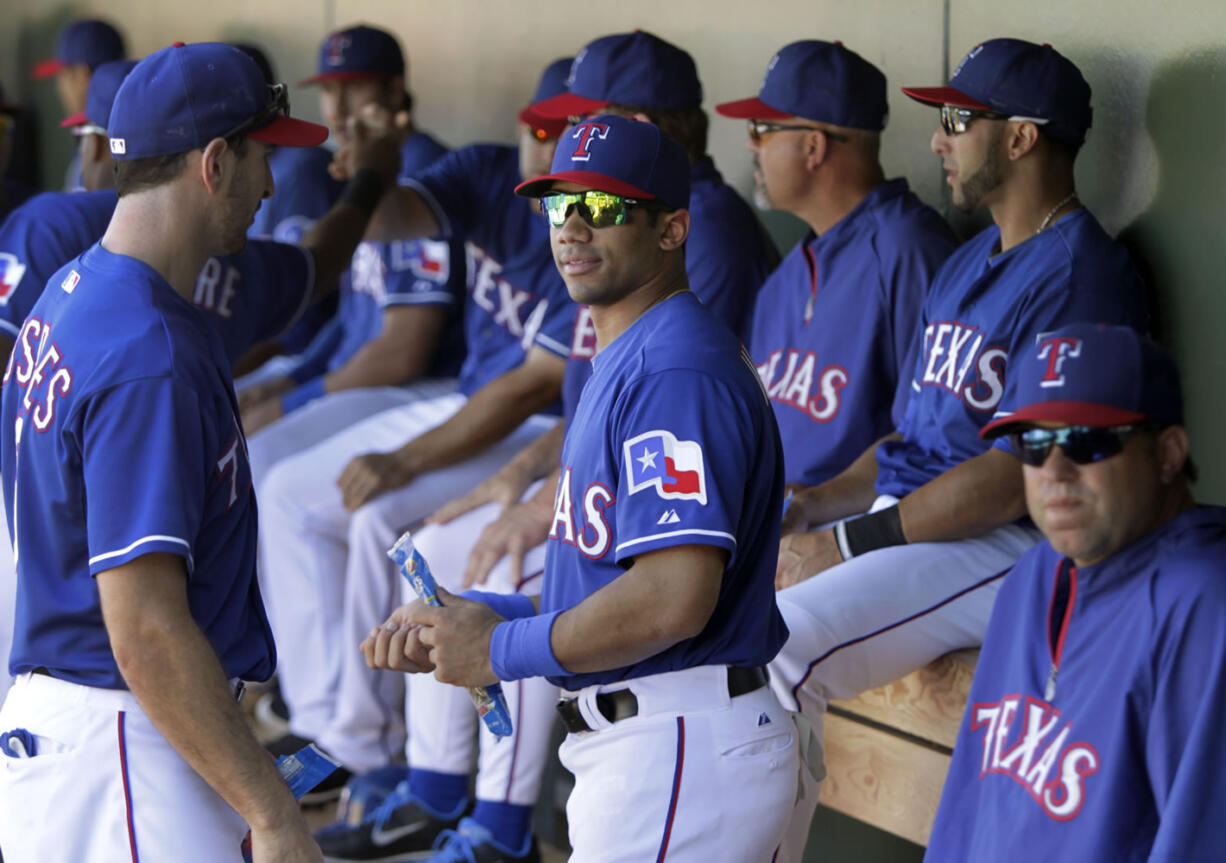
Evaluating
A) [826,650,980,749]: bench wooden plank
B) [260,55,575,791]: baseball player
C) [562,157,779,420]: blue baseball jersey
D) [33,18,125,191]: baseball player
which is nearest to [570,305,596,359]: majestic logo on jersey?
[562,157,779,420]: blue baseball jersey

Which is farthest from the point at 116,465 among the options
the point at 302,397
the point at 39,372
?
the point at 302,397

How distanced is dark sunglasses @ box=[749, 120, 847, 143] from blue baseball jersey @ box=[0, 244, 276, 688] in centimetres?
161

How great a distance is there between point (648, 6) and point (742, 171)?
0.65 meters

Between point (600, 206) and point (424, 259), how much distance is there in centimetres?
242

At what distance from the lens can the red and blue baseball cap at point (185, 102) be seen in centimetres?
192

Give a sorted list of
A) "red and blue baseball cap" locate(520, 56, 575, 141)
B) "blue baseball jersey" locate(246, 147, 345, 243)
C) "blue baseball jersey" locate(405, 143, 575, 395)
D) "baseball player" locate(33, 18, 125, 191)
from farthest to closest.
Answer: "baseball player" locate(33, 18, 125, 191) < "blue baseball jersey" locate(246, 147, 345, 243) < "blue baseball jersey" locate(405, 143, 575, 395) < "red and blue baseball cap" locate(520, 56, 575, 141)

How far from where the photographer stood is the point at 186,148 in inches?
76.0

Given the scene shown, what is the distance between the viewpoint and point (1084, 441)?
6.34 feet

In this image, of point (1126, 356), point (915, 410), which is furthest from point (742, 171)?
point (1126, 356)

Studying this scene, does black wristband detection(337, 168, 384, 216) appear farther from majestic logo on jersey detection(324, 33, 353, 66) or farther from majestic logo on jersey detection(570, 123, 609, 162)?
majestic logo on jersey detection(570, 123, 609, 162)

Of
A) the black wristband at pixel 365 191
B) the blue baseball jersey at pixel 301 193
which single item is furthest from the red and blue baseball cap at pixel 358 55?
the black wristband at pixel 365 191

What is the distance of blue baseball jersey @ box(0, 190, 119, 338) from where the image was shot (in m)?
2.98

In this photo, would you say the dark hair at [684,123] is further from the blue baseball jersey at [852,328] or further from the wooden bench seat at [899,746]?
the wooden bench seat at [899,746]

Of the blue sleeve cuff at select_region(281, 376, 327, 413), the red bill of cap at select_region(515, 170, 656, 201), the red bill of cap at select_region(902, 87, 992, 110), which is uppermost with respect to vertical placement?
the red bill of cap at select_region(515, 170, 656, 201)
